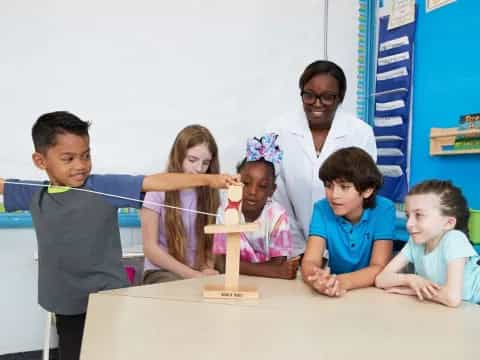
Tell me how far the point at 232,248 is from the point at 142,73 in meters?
1.33

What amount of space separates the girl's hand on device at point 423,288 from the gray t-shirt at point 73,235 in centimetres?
75

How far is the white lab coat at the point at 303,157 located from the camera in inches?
70.8

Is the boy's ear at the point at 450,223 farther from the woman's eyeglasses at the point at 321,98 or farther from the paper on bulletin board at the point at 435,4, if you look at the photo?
the paper on bulletin board at the point at 435,4

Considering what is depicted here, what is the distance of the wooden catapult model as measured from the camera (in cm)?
104

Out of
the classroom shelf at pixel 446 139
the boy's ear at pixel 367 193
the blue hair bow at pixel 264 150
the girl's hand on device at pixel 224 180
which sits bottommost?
the boy's ear at pixel 367 193

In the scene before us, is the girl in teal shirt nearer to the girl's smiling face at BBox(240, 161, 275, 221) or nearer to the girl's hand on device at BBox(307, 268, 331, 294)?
the girl's hand on device at BBox(307, 268, 331, 294)

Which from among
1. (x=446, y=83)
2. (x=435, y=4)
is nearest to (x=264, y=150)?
(x=446, y=83)

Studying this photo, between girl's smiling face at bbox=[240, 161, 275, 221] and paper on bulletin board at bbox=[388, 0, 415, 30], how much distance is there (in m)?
1.35

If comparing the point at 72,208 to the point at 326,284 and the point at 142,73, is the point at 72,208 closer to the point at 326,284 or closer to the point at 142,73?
the point at 326,284

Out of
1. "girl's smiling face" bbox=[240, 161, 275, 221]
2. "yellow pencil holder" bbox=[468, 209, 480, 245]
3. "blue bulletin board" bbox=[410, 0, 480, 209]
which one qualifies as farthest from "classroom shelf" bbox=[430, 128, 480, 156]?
"girl's smiling face" bbox=[240, 161, 275, 221]

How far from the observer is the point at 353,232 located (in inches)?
52.1

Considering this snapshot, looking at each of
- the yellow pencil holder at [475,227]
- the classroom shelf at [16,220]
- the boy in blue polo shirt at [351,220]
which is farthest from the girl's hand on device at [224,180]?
the classroom shelf at [16,220]

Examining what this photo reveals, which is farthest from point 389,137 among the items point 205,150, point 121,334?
point 121,334

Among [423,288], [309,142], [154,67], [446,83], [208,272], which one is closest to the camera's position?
[423,288]
